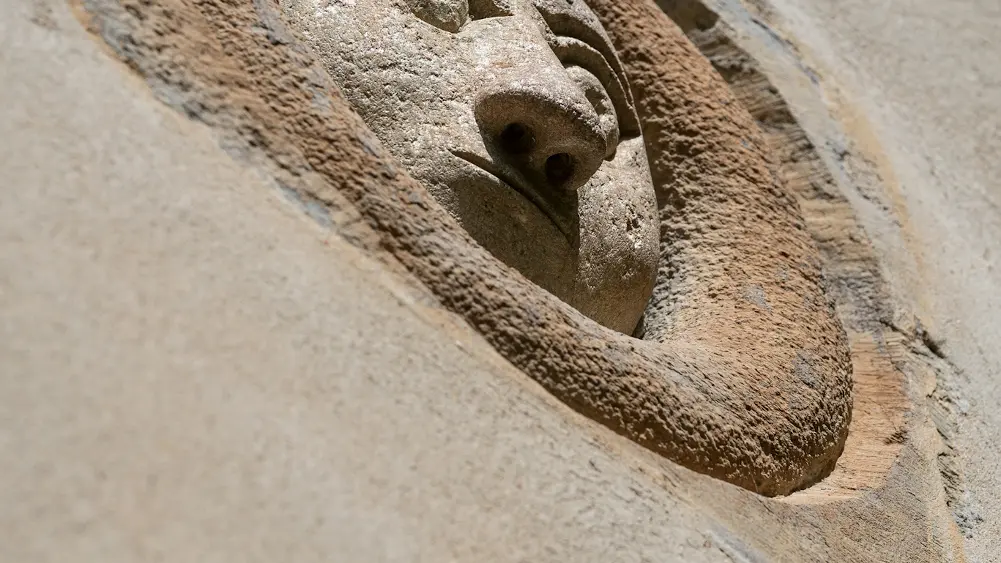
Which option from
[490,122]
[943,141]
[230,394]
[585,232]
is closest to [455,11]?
[490,122]

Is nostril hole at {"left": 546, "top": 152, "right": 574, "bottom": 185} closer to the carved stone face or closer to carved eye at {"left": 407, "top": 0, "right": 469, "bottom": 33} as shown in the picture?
the carved stone face

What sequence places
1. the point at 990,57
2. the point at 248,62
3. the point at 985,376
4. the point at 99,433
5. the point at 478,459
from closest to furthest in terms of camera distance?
1. the point at 99,433
2. the point at 478,459
3. the point at 248,62
4. the point at 985,376
5. the point at 990,57

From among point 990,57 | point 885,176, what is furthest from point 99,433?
point 990,57

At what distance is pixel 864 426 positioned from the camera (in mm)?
1352

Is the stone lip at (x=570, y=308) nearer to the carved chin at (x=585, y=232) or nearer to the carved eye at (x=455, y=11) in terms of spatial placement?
the carved chin at (x=585, y=232)

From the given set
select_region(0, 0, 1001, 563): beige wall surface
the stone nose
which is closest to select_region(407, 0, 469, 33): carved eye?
the stone nose

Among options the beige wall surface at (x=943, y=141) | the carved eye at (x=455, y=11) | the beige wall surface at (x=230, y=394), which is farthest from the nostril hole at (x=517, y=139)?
the beige wall surface at (x=943, y=141)

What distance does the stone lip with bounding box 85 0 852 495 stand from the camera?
0.81m

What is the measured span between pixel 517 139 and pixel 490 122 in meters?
0.05

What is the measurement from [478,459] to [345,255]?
7.2 inches

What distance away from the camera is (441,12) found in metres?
1.17

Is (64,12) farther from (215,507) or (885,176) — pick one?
(885,176)

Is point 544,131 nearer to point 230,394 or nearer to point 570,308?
point 570,308

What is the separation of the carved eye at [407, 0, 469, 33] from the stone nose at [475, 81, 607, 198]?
13 cm
